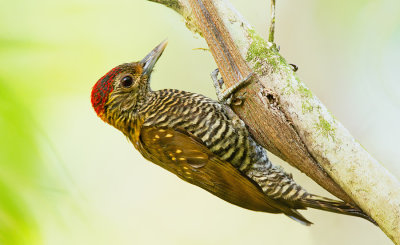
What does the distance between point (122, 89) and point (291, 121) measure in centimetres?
119

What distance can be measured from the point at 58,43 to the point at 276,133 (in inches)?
79.2

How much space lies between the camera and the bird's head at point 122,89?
272 centimetres

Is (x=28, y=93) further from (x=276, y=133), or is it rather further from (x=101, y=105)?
(x=276, y=133)

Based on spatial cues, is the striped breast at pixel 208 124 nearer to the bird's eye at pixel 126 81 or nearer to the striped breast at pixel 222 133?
the striped breast at pixel 222 133

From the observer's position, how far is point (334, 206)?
2.26 meters

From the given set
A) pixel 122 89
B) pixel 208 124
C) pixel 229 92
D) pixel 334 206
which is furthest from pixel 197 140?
pixel 334 206

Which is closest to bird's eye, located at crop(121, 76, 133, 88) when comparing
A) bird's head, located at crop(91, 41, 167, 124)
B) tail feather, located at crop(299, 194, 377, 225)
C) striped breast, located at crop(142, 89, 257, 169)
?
bird's head, located at crop(91, 41, 167, 124)

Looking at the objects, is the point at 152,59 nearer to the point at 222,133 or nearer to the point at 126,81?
the point at 126,81

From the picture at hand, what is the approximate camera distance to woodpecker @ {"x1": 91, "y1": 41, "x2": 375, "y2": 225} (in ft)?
8.33

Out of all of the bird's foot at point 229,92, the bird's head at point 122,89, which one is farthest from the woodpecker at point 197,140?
the bird's foot at point 229,92

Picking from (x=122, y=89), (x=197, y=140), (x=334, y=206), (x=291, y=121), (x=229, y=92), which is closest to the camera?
(x=291, y=121)

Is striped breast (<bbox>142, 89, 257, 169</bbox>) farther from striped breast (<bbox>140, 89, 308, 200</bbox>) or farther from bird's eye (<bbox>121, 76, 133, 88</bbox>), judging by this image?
bird's eye (<bbox>121, 76, 133, 88</bbox>)

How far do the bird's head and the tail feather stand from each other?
1262 mm

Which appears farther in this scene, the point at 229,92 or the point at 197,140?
the point at 197,140
